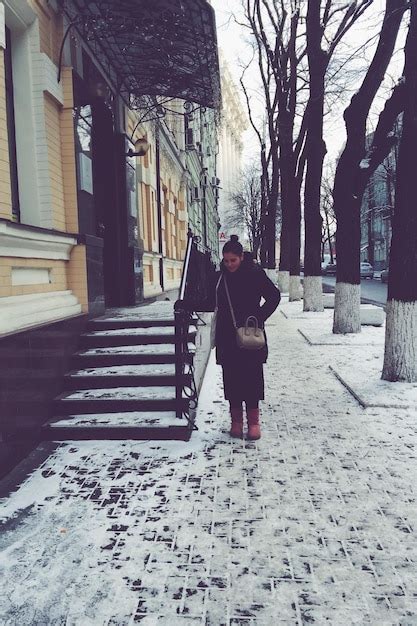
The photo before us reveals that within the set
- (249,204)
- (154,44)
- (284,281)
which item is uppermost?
(249,204)

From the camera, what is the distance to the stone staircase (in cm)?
417

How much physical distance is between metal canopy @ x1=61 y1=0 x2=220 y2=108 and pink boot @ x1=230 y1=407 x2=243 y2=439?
4597 mm

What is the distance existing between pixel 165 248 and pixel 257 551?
12357 mm

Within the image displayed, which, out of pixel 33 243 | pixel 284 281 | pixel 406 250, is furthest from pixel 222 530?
pixel 284 281

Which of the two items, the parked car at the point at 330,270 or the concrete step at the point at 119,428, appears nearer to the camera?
the concrete step at the point at 119,428

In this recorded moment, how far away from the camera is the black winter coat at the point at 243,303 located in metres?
3.96

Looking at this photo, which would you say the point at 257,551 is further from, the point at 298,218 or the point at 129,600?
the point at 298,218

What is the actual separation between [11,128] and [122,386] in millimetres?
2808

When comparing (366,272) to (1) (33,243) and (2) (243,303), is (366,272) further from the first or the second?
(1) (33,243)

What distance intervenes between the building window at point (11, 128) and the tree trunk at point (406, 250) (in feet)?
13.3

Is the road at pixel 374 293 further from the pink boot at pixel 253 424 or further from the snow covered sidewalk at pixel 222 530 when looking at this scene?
the snow covered sidewalk at pixel 222 530

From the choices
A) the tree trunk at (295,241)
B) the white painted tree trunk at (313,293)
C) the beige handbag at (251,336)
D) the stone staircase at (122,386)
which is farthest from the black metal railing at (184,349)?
the tree trunk at (295,241)

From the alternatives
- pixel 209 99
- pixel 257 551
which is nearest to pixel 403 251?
pixel 257 551

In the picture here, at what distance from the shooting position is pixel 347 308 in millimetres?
9055
